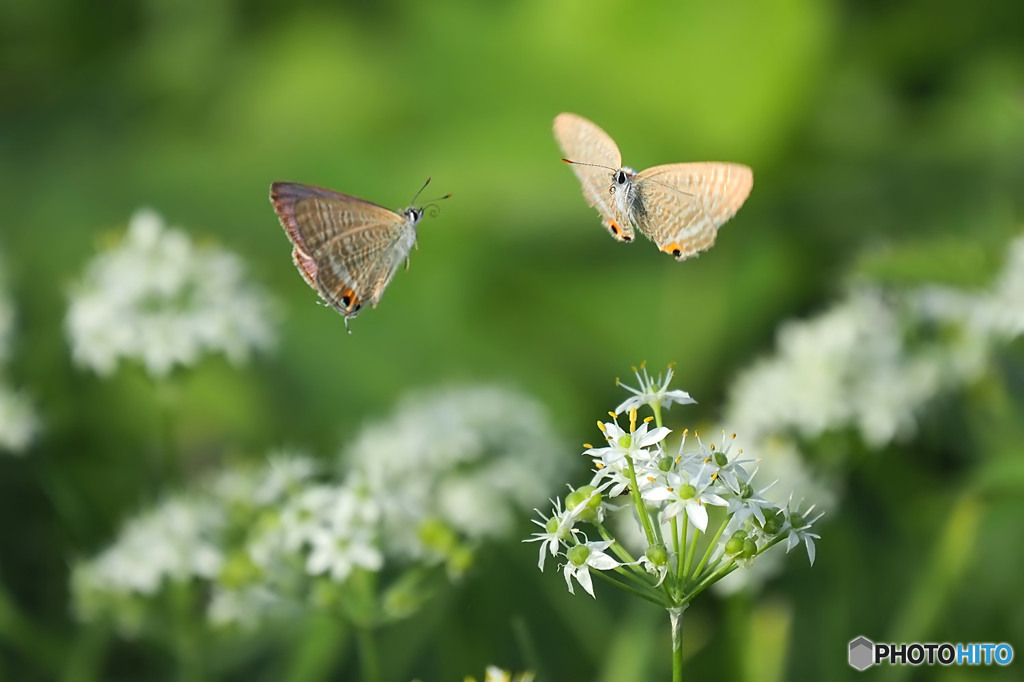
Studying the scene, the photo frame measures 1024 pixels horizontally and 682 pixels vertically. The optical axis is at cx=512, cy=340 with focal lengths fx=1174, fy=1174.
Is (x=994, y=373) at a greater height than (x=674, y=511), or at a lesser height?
greater

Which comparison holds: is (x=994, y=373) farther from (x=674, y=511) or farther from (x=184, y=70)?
(x=184, y=70)

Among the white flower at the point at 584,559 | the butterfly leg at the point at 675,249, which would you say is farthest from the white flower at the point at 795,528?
the butterfly leg at the point at 675,249

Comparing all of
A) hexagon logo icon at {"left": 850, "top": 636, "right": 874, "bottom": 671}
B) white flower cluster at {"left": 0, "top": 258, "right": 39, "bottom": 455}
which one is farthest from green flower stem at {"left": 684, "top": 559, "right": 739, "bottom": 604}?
white flower cluster at {"left": 0, "top": 258, "right": 39, "bottom": 455}

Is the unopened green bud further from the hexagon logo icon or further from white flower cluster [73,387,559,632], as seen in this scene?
the hexagon logo icon

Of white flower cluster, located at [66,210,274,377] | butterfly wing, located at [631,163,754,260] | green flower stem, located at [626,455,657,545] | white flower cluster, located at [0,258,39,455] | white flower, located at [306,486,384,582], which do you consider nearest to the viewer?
green flower stem, located at [626,455,657,545]

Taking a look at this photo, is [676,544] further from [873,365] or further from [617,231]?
[873,365]

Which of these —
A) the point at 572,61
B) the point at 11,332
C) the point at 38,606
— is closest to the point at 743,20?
the point at 572,61

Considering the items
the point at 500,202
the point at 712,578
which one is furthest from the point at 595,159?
the point at 500,202
